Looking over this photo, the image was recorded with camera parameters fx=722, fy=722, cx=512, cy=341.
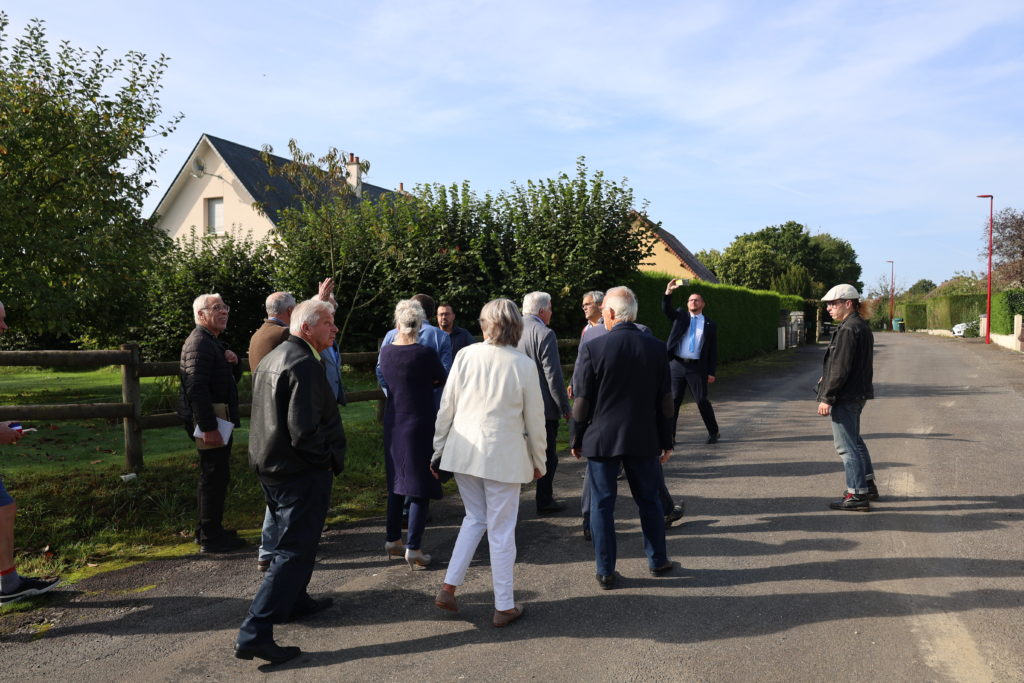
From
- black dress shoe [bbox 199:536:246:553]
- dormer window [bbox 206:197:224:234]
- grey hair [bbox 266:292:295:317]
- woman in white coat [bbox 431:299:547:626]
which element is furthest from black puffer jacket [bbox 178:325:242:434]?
dormer window [bbox 206:197:224:234]

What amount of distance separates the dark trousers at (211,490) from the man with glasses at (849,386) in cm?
485

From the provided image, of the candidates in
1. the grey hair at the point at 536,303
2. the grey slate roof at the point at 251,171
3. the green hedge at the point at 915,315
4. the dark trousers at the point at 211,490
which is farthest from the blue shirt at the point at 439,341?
the green hedge at the point at 915,315

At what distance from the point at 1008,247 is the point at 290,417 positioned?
45389 millimetres

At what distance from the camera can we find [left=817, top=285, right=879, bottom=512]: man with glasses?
6.13m

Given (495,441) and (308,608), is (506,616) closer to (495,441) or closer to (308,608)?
(495,441)

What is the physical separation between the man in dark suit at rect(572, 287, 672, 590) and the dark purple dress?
41.6 inches

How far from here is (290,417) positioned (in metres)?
3.77

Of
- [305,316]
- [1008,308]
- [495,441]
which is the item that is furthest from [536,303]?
[1008,308]

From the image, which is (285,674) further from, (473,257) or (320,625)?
(473,257)

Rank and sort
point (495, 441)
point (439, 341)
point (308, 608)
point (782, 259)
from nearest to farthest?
1. point (495, 441)
2. point (308, 608)
3. point (439, 341)
4. point (782, 259)

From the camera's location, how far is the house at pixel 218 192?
30.6 meters

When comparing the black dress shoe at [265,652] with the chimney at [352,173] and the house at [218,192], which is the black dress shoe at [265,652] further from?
the house at [218,192]

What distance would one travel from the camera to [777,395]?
1556 centimetres

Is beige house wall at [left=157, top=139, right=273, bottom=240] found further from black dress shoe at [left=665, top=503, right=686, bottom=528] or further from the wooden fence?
black dress shoe at [left=665, top=503, right=686, bottom=528]
